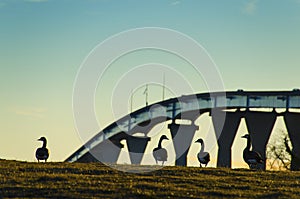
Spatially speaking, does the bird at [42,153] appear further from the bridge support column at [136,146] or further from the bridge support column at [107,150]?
the bridge support column at [107,150]

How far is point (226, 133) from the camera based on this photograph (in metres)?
72.6

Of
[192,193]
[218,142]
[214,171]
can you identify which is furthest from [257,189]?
[218,142]

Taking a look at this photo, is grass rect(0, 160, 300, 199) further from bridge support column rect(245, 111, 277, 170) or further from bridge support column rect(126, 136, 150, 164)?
bridge support column rect(126, 136, 150, 164)

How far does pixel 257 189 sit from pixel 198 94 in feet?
157

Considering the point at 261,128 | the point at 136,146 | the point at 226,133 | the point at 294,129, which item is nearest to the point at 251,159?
the point at 294,129

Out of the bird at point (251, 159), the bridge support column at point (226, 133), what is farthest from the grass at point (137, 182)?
the bridge support column at point (226, 133)

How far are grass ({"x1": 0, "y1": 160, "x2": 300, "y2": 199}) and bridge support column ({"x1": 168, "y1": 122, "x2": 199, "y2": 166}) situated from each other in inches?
1556

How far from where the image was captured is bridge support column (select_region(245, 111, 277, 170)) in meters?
69.6

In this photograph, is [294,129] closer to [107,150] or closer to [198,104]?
[198,104]

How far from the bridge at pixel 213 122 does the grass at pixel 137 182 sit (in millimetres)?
35088

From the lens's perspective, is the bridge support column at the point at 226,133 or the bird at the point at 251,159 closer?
the bird at the point at 251,159

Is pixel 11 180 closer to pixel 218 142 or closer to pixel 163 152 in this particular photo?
pixel 163 152

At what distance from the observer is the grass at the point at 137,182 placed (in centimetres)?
2659

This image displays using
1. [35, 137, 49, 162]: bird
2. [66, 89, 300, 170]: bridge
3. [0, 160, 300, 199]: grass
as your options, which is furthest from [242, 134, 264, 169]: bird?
[66, 89, 300, 170]: bridge
